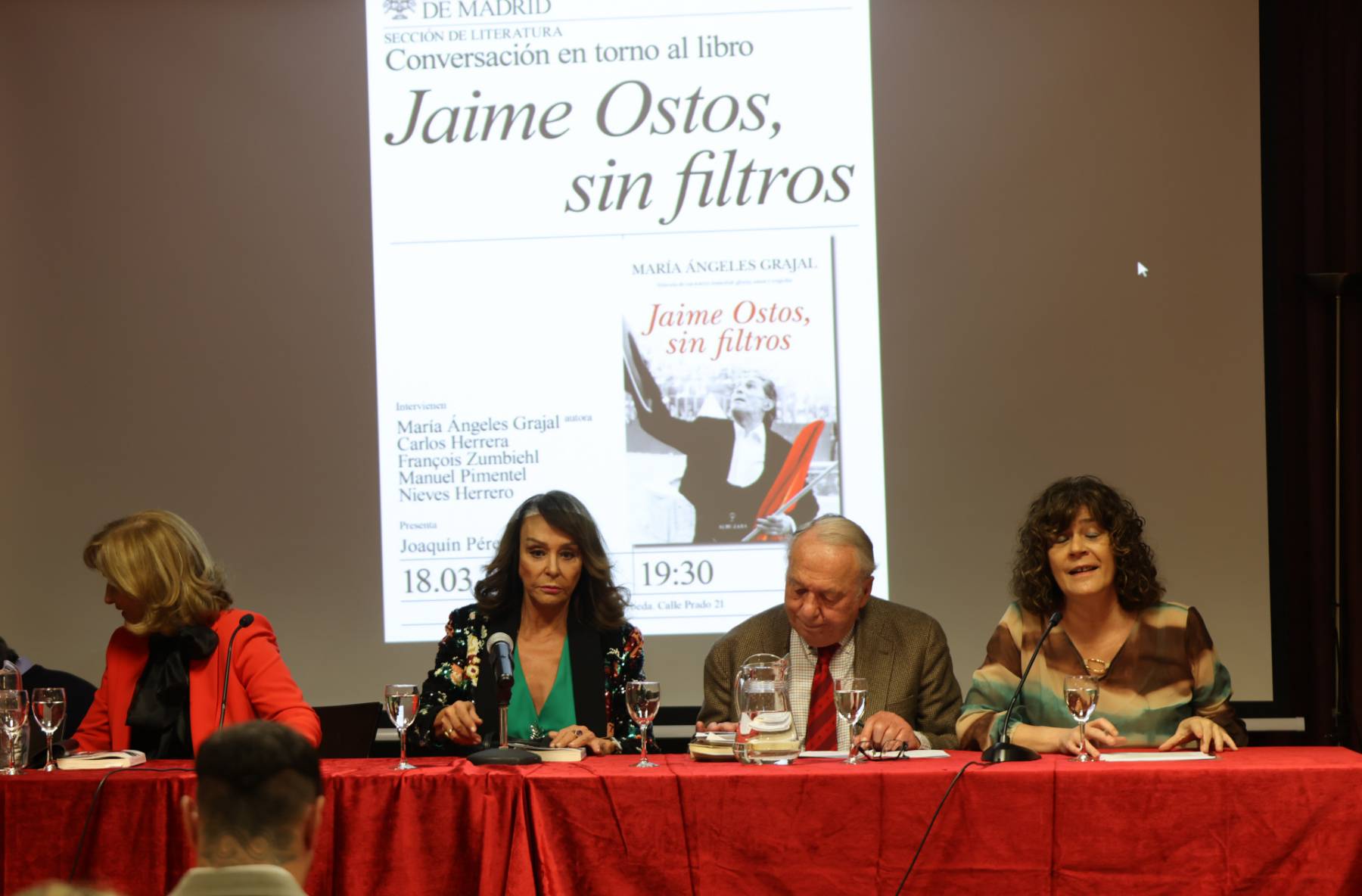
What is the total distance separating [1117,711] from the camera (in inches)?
128

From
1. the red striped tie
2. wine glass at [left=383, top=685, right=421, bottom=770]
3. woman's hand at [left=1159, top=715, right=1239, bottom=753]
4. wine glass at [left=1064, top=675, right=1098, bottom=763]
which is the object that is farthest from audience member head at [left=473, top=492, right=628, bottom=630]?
woman's hand at [left=1159, top=715, right=1239, bottom=753]

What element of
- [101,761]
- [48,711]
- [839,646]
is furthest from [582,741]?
[48,711]

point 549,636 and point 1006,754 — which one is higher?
point 549,636

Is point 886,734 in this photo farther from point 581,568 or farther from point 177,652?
point 177,652

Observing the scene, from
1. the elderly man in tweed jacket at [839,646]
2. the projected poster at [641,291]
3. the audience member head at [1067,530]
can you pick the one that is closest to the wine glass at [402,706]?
the elderly man in tweed jacket at [839,646]

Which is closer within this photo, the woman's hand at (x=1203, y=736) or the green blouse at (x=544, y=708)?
the woman's hand at (x=1203, y=736)

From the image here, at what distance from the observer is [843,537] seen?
3.43 metres

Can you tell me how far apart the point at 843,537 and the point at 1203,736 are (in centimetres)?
98

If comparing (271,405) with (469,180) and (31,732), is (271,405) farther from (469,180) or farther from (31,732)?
(31,732)

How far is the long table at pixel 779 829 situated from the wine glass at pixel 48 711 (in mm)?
150

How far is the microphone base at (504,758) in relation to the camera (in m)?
2.83

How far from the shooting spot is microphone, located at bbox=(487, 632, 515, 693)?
2.90 meters

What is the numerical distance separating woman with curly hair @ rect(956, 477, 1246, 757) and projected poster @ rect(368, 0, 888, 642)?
1.32 meters

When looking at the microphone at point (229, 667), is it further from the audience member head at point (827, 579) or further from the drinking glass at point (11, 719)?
the audience member head at point (827, 579)
